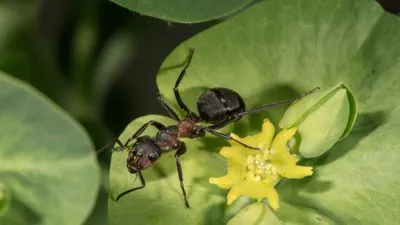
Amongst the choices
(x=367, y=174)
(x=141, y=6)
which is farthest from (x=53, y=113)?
(x=367, y=174)

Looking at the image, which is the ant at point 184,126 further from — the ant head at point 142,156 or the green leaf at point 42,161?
the green leaf at point 42,161

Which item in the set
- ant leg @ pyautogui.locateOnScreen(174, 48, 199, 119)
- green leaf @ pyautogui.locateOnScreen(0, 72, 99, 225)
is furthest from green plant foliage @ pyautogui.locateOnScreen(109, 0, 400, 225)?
green leaf @ pyautogui.locateOnScreen(0, 72, 99, 225)

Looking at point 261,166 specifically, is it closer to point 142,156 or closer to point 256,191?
point 256,191

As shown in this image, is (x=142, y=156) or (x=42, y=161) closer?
(x=42, y=161)

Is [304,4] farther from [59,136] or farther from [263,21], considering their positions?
[59,136]

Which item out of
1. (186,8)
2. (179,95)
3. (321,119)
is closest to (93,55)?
(179,95)

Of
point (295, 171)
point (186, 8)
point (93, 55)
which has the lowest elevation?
point (93, 55)
